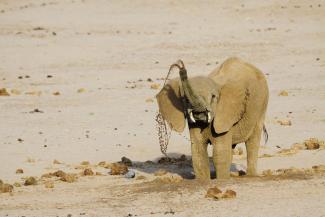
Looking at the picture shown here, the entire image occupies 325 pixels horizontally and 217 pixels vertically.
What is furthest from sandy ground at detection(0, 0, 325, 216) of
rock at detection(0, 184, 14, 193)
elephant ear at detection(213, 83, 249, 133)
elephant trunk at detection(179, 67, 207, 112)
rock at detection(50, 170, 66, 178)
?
elephant trunk at detection(179, 67, 207, 112)

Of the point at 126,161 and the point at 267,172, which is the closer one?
the point at 267,172

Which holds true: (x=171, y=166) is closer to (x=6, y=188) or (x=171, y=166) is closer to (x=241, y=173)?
(x=241, y=173)

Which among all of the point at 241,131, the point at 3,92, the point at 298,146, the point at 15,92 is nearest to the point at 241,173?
the point at 241,131

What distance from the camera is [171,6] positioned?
36.8 meters

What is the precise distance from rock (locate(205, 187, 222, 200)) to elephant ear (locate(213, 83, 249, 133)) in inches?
42.0

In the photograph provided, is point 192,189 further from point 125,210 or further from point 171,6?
point 171,6

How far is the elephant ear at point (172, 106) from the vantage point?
14.1m

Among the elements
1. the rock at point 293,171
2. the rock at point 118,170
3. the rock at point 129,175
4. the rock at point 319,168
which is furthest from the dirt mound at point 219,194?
the rock at point 118,170

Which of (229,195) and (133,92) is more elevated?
(133,92)

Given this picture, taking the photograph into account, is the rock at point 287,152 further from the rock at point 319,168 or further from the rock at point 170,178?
the rock at point 170,178

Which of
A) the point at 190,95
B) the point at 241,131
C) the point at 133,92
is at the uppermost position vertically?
the point at 133,92

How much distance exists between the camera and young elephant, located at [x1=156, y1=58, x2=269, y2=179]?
44.9ft

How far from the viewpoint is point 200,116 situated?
45.1 feet

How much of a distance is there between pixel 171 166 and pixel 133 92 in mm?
7531
